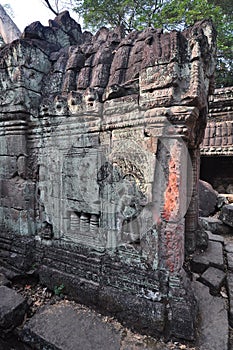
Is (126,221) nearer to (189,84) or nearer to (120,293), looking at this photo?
(120,293)

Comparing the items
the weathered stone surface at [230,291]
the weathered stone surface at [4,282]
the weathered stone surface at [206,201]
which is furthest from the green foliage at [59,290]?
the weathered stone surface at [206,201]

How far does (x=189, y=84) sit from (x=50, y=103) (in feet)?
5.19

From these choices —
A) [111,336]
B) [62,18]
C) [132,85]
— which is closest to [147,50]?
[132,85]

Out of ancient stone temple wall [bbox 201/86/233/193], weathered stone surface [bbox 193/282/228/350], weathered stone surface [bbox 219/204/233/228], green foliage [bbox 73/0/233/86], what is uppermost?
green foliage [bbox 73/0/233/86]

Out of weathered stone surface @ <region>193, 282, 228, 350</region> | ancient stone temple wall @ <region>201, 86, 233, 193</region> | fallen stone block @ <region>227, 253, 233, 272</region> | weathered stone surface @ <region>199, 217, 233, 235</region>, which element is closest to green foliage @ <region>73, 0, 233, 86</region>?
ancient stone temple wall @ <region>201, 86, 233, 193</region>

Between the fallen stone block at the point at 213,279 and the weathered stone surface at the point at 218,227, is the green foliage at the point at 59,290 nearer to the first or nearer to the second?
the fallen stone block at the point at 213,279

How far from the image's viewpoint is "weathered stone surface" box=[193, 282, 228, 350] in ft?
5.39

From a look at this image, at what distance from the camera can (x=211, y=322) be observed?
1.84 metres

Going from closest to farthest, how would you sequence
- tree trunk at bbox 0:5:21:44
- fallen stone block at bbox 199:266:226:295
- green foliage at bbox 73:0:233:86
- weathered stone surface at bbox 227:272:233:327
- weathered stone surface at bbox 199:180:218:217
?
weathered stone surface at bbox 227:272:233:327 < fallen stone block at bbox 199:266:226:295 < tree trunk at bbox 0:5:21:44 < weathered stone surface at bbox 199:180:218:217 < green foliage at bbox 73:0:233:86

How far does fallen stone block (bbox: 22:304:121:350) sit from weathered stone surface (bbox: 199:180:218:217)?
446cm

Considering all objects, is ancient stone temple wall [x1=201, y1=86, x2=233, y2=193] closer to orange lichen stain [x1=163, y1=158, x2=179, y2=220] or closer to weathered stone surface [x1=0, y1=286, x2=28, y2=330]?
orange lichen stain [x1=163, y1=158, x2=179, y2=220]

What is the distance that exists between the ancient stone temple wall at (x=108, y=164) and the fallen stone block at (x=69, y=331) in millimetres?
171

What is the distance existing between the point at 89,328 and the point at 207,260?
1852mm

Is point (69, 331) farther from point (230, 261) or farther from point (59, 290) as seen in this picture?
point (230, 261)
